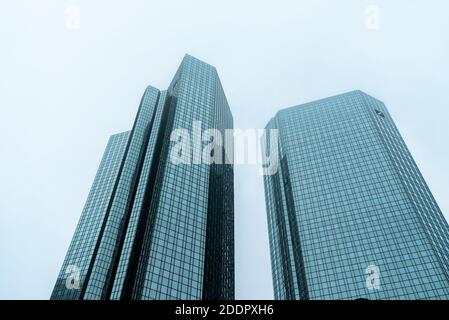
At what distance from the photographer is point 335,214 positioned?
5694 inches

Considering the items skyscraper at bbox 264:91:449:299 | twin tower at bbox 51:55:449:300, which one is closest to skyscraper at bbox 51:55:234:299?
twin tower at bbox 51:55:449:300

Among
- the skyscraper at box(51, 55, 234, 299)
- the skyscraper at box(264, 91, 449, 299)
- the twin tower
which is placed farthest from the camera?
the skyscraper at box(264, 91, 449, 299)

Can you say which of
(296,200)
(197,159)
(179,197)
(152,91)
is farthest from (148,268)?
(152,91)

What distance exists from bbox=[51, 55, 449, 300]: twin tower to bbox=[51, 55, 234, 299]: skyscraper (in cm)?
36

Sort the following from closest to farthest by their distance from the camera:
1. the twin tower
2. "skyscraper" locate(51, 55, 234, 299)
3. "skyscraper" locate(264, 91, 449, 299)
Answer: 1. "skyscraper" locate(51, 55, 234, 299)
2. the twin tower
3. "skyscraper" locate(264, 91, 449, 299)

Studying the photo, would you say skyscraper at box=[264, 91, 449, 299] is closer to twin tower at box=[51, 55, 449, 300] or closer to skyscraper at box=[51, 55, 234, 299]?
twin tower at box=[51, 55, 449, 300]

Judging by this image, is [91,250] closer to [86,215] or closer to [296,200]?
[86,215]

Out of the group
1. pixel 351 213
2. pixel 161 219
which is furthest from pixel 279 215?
pixel 161 219

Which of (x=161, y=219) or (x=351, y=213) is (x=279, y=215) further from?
(x=161, y=219)

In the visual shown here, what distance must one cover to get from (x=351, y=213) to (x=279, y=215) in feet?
103

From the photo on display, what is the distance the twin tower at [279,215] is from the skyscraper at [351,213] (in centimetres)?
39

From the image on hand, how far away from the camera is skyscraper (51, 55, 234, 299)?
9619 centimetres

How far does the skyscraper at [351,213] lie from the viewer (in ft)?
400

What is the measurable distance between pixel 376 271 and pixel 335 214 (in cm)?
2583
